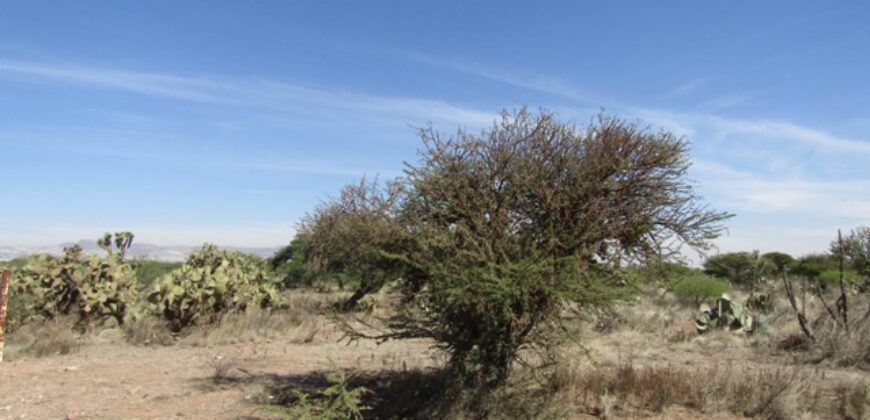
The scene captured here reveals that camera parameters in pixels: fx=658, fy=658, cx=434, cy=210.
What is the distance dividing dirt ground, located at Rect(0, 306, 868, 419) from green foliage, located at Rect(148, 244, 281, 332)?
43.2 inches

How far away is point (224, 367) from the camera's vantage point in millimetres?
10641

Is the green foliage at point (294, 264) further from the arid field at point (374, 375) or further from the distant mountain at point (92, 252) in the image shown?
the arid field at point (374, 375)

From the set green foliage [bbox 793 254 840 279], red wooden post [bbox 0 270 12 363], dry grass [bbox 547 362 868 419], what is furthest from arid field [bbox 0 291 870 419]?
green foliage [bbox 793 254 840 279]

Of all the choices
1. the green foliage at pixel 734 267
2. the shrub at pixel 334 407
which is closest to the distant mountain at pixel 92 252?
the shrub at pixel 334 407

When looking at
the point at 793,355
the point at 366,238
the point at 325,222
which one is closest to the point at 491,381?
the point at 366,238

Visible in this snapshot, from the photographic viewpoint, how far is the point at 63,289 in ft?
51.2

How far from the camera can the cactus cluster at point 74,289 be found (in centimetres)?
1527

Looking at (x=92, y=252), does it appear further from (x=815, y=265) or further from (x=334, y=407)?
(x=815, y=265)

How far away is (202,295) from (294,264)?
21.1 meters

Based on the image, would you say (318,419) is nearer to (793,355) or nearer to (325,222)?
(793,355)

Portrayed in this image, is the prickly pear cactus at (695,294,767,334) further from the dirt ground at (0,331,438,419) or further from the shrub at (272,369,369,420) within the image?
the shrub at (272,369,369,420)

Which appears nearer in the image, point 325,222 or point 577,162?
point 577,162

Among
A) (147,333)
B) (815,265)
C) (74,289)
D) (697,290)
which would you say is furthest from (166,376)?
(815,265)

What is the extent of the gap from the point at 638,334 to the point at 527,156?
922 centimetres
